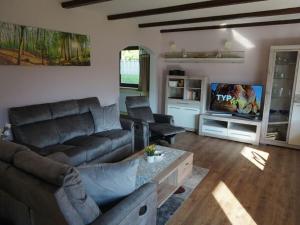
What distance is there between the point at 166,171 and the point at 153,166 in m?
0.18

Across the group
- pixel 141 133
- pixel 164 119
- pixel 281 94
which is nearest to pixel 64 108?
pixel 141 133

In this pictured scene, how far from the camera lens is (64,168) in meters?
1.30

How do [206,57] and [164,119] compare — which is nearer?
[164,119]

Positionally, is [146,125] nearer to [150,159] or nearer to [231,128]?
[150,159]

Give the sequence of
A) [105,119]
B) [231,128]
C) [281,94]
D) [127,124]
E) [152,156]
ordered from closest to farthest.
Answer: [152,156] < [105,119] < [127,124] < [281,94] < [231,128]

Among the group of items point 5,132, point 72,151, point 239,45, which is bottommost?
point 72,151

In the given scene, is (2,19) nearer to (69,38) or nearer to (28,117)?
(69,38)

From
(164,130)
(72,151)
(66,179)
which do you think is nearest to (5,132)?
(72,151)

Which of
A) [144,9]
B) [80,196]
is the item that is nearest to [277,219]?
[80,196]

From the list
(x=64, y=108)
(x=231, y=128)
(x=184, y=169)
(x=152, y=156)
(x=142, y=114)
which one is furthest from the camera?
(x=231, y=128)

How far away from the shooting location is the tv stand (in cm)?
465

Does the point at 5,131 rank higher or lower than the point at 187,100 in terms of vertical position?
lower

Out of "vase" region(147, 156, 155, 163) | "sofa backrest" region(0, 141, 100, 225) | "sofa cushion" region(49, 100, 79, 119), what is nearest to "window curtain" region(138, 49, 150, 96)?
"sofa cushion" region(49, 100, 79, 119)

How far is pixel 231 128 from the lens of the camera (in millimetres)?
4879
